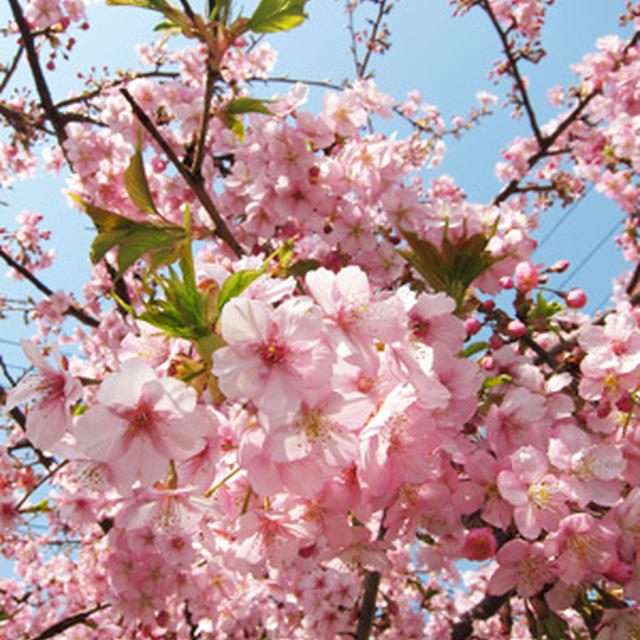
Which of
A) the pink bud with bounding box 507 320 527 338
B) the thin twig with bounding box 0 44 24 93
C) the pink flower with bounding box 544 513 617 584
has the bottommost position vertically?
Answer: the pink flower with bounding box 544 513 617 584

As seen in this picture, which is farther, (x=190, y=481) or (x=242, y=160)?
(x=242, y=160)

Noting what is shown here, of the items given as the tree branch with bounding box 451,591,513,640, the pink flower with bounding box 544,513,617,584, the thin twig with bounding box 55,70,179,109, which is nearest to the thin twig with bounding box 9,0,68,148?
the thin twig with bounding box 55,70,179,109

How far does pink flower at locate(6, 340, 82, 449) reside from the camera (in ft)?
3.54

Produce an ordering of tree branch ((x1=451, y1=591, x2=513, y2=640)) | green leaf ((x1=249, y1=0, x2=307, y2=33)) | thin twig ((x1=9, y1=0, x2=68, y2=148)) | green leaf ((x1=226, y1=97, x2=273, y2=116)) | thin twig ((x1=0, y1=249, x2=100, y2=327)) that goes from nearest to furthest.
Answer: green leaf ((x1=249, y1=0, x2=307, y2=33)), green leaf ((x1=226, y1=97, x2=273, y2=116)), tree branch ((x1=451, y1=591, x2=513, y2=640)), thin twig ((x1=9, y1=0, x2=68, y2=148)), thin twig ((x1=0, y1=249, x2=100, y2=327))

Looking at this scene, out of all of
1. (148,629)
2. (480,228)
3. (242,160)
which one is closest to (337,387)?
(480,228)

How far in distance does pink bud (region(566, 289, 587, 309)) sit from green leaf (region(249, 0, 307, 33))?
46.1 inches

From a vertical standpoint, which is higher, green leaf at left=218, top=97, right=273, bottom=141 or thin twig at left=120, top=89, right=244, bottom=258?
green leaf at left=218, top=97, right=273, bottom=141

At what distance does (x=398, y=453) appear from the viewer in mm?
1090

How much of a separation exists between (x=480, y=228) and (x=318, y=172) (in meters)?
0.74

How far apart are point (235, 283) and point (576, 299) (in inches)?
42.9

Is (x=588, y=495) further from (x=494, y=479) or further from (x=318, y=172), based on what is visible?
(x=318, y=172)

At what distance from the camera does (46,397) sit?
1.14 m

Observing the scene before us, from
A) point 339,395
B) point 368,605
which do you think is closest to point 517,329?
point 339,395

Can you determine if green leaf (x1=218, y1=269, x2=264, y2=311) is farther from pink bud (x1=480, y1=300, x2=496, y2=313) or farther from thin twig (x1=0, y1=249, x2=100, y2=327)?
thin twig (x1=0, y1=249, x2=100, y2=327)
